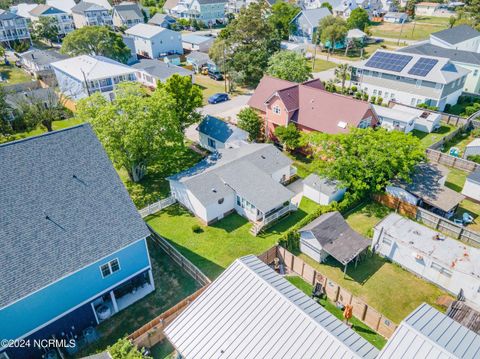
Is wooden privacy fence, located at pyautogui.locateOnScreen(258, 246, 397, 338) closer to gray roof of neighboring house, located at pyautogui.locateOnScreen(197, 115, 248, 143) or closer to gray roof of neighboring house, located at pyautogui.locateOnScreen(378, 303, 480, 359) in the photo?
gray roof of neighboring house, located at pyautogui.locateOnScreen(378, 303, 480, 359)

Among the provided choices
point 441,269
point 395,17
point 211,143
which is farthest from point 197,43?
point 395,17

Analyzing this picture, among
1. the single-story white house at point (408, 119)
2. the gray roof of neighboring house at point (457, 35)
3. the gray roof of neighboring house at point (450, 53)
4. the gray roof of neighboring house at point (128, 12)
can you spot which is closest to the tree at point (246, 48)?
the single-story white house at point (408, 119)

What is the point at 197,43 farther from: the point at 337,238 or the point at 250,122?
the point at 337,238

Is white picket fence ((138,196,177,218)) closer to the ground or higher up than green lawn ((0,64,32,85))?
closer to the ground

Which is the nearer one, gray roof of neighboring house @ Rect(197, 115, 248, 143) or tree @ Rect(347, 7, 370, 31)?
gray roof of neighboring house @ Rect(197, 115, 248, 143)

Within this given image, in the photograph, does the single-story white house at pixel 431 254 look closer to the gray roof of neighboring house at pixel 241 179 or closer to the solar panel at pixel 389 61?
the gray roof of neighboring house at pixel 241 179

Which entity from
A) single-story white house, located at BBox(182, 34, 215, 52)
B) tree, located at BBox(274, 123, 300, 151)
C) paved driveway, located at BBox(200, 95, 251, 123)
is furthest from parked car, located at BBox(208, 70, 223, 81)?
tree, located at BBox(274, 123, 300, 151)

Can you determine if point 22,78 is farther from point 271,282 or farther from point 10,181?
point 271,282
